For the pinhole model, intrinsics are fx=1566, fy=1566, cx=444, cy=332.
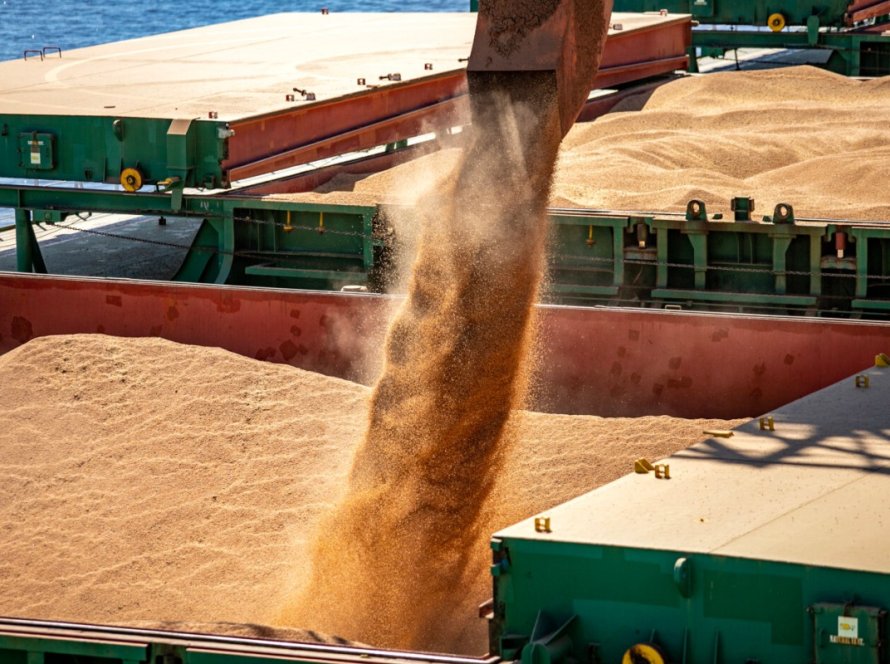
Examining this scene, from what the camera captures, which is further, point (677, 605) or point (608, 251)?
point (608, 251)

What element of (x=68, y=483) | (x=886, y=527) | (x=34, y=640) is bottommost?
(x=68, y=483)

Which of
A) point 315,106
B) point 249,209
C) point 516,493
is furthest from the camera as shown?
point 315,106

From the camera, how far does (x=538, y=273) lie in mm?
8359

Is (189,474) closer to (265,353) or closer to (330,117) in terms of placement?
(265,353)

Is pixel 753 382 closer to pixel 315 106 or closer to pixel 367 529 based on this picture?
pixel 367 529

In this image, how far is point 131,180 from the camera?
42.7ft

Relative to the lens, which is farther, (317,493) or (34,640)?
(317,493)

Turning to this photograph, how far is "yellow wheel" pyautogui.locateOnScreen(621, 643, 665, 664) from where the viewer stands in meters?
5.45

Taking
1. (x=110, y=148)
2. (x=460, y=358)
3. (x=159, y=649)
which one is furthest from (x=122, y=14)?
(x=159, y=649)

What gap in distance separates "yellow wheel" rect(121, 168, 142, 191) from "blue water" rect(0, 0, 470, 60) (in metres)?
33.0

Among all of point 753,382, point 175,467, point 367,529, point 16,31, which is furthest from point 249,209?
point 16,31

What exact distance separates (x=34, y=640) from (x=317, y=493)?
3433 mm

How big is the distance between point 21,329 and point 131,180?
154 centimetres

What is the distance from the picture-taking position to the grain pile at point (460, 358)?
7.86m
